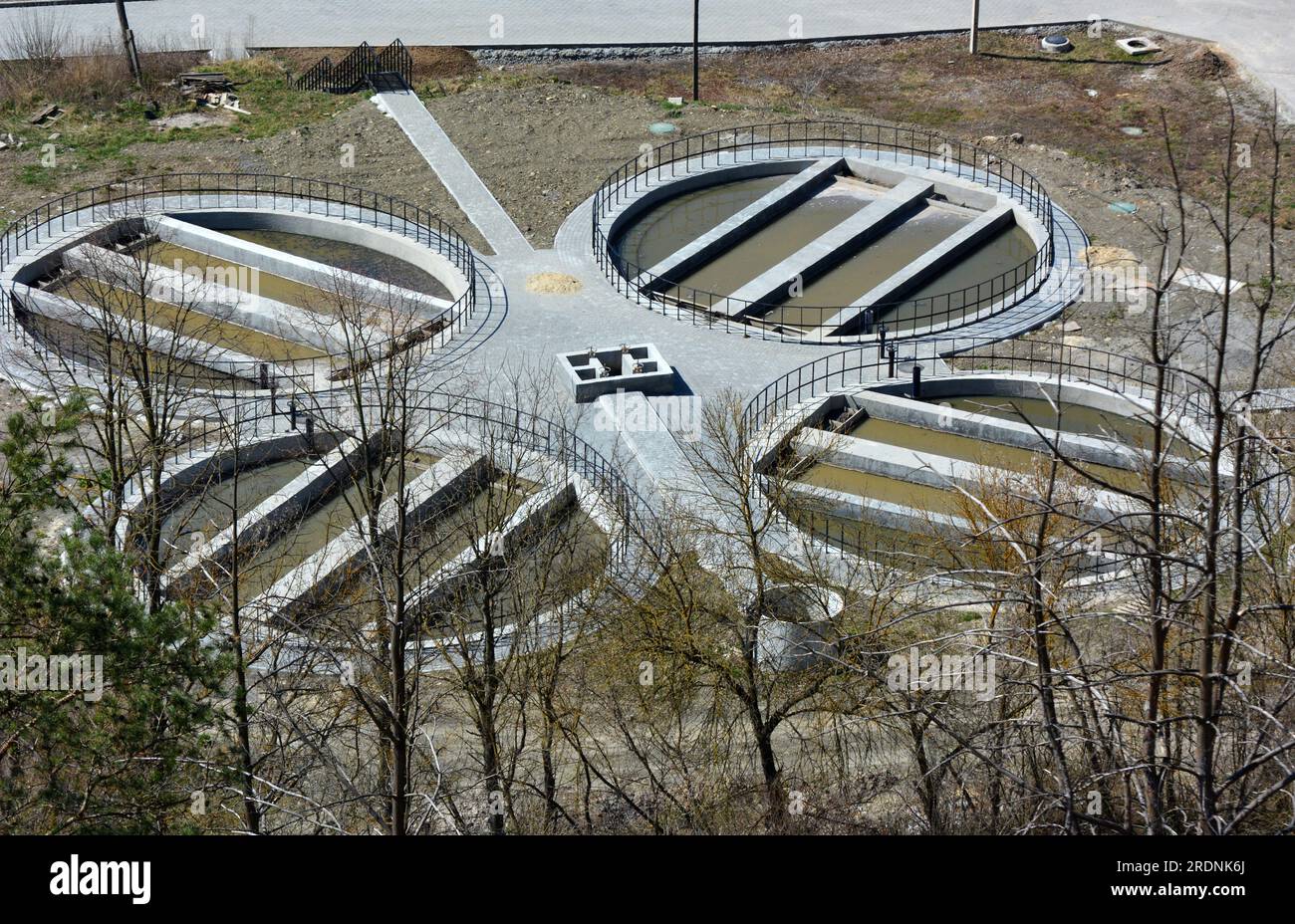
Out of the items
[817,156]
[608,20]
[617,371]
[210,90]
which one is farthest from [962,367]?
[210,90]

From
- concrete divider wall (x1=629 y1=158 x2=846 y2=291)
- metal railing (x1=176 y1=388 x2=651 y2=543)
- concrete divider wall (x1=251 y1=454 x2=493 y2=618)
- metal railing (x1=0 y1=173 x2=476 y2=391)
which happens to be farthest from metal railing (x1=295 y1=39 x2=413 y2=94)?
concrete divider wall (x1=251 y1=454 x2=493 y2=618)

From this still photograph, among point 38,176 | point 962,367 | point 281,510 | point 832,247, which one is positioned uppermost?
point 38,176

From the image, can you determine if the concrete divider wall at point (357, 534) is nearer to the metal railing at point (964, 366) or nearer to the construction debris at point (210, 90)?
the metal railing at point (964, 366)

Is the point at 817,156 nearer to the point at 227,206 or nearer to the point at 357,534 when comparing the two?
the point at 227,206

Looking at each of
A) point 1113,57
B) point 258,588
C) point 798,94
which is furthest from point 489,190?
point 1113,57

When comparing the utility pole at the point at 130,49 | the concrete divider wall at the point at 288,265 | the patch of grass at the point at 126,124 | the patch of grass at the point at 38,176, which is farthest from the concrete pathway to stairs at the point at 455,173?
the patch of grass at the point at 38,176

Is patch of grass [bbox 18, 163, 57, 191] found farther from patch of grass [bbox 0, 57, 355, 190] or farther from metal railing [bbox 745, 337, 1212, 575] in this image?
metal railing [bbox 745, 337, 1212, 575]
